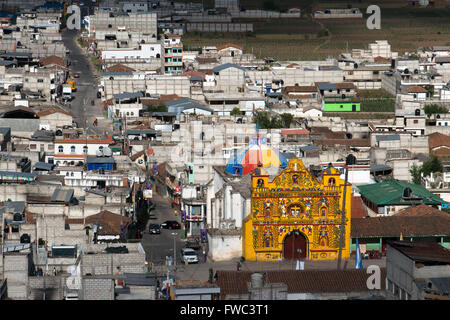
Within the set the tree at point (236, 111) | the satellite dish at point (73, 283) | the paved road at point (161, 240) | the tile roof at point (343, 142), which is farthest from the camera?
the tree at point (236, 111)

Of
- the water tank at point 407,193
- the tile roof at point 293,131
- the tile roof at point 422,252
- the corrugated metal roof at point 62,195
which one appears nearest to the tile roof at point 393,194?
the water tank at point 407,193

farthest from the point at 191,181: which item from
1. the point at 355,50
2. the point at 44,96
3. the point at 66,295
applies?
the point at 355,50

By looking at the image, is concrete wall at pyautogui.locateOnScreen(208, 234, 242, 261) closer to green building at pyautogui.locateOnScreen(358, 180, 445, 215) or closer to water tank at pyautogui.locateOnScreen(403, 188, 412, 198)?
green building at pyautogui.locateOnScreen(358, 180, 445, 215)

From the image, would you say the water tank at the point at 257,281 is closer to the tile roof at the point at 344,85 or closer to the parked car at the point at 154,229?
the parked car at the point at 154,229

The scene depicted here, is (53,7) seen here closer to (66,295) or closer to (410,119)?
→ (410,119)

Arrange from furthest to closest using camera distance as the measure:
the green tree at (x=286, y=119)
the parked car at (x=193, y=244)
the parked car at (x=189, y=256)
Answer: the green tree at (x=286, y=119)
the parked car at (x=193, y=244)
the parked car at (x=189, y=256)

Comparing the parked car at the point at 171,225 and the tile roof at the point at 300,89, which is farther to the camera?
the tile roof at the point at 300,89

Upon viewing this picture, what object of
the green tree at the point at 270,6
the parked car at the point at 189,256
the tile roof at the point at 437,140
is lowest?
the parked car at the point at 189,256

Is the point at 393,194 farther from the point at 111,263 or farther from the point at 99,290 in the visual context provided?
the point at 99,290
